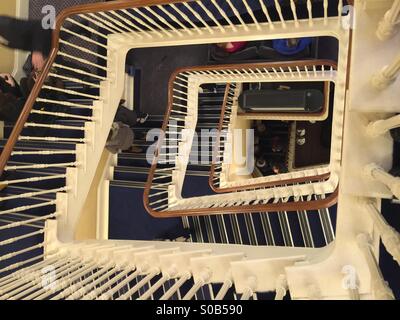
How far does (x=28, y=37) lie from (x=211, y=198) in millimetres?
2645

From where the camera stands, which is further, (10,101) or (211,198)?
(10,101)

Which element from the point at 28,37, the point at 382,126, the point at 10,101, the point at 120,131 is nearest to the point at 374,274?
the point at 382,126

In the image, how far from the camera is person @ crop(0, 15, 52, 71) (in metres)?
3.82

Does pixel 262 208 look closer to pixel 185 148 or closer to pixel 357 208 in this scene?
pixel 357 208

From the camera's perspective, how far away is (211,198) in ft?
12.2

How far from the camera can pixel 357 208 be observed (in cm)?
127

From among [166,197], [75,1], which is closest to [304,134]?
[166,197]

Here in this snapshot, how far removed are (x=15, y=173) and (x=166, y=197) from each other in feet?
5.59

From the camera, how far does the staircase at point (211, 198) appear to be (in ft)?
4.02

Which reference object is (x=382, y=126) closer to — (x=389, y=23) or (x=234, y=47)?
(x=389, y=23)

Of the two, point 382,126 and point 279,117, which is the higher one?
point 279,117

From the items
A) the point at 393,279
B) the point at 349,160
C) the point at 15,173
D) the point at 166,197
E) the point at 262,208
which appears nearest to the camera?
the point at 349,160

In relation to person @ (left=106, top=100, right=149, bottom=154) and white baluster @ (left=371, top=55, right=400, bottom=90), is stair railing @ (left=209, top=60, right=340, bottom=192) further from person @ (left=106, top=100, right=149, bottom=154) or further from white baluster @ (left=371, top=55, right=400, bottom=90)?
white baluster @ (left=371, top=55, right=400, bottom=90)

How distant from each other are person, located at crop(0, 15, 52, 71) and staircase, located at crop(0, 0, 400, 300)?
429mm
